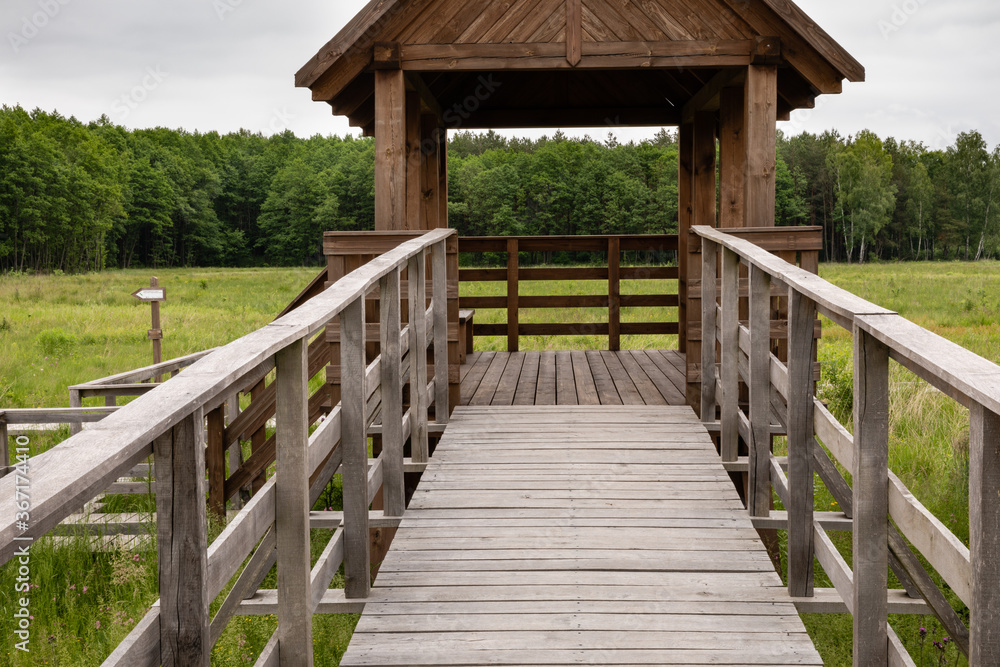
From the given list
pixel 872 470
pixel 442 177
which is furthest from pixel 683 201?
pixel 872 470

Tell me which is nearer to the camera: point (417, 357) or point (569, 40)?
point (417, 357)

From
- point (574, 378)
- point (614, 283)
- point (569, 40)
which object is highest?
point (569, 40)

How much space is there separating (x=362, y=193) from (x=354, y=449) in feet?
191

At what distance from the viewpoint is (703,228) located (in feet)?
16.6

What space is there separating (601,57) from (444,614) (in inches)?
182

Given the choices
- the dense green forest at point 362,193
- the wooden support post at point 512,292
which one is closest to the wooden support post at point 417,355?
the wooden support post at point 512,292

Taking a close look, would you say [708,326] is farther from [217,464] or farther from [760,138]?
[217,464]

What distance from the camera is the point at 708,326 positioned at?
201 inches

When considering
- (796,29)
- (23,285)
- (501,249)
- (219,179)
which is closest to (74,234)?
(219,179)

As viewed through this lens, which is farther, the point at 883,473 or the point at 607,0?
the point at 607,0

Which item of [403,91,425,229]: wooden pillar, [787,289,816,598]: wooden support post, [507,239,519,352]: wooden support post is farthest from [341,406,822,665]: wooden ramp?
[507,239,519,352]: wooden support post

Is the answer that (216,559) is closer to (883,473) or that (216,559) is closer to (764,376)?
(883,473)

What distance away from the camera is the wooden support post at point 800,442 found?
9.90ft

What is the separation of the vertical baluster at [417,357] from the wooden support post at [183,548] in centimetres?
293
